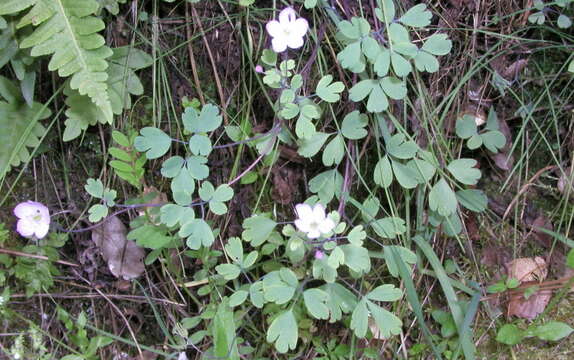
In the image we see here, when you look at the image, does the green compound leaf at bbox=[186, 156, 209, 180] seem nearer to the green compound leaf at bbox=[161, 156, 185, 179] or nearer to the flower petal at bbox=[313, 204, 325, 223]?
the green compound leaf at bbox=[161, 156, 185, 179]

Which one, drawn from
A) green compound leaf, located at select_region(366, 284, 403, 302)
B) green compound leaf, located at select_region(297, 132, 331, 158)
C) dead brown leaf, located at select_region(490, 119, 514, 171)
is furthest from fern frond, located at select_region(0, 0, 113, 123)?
dead brown leaf, located at select_region(490, 119, 514, 171)

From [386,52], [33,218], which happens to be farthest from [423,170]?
[33,218]

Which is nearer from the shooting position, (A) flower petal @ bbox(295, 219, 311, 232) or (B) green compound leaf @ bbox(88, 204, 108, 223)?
(A) flower petal @ bbox(295, 219, 311, 232)

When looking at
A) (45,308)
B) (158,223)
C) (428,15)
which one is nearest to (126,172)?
(158,223)

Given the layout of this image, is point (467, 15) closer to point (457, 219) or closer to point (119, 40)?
point (457, 219)

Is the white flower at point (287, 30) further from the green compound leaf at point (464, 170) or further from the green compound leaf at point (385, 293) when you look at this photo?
the green compound leaf at point (385, 293)

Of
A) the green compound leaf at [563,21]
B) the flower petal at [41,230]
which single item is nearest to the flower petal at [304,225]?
the flower petal at [41,230]
